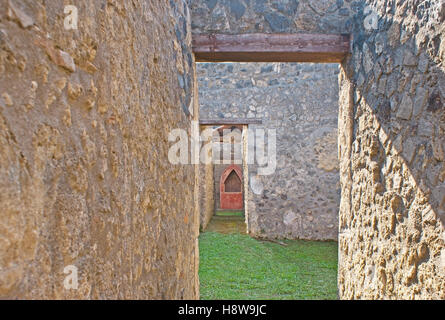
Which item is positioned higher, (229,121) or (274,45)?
(274,45)

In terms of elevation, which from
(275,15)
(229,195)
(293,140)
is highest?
(275,15)

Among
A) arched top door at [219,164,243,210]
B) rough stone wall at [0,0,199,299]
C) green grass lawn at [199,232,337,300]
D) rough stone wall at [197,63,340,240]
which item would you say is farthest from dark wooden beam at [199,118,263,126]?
arched top door at [219,164,243,210]

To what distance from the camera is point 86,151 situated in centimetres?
108

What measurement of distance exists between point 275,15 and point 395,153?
157 cm

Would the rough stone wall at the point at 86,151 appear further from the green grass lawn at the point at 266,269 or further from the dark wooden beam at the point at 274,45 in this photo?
the green grass lawn at the point at 266,269

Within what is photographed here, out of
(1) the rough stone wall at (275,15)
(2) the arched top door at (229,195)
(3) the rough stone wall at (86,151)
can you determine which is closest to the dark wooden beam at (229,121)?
(1) the rough stone wall at (275,15)

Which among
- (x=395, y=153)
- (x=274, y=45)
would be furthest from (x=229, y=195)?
(x=395, y=153)

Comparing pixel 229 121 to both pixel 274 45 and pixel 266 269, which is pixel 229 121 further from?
pixel 274 45

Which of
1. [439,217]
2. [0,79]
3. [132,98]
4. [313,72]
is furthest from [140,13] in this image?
[313,72]

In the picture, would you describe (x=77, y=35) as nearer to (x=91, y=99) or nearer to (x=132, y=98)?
(x=91, y=99)

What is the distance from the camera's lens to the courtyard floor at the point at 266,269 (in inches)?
159

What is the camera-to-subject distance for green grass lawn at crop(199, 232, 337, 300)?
404 centimetres

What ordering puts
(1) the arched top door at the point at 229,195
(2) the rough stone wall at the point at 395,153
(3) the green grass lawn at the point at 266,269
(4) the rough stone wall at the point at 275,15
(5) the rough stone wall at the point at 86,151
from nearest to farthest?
(5) the rough stone wall at the point at 86,151
(2) the rough stone wall at the point at 395,153
(4) the rough stone wall at the point at 275,15
(3) the green grass lawn at the point at 266,269
(1) the arched top door at the point at 229,195

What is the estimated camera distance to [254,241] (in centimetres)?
676
